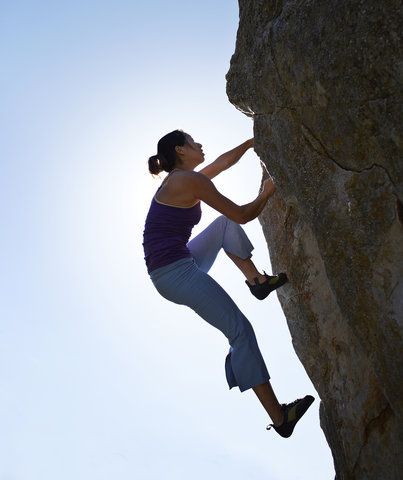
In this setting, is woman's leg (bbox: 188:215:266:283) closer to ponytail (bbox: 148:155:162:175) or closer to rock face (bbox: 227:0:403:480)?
rock face (bbox: 227:0:403:480)

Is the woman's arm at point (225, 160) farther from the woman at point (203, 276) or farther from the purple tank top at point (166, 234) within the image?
the purple tank top at point (166, 234)

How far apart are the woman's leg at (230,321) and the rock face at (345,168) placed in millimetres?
1215

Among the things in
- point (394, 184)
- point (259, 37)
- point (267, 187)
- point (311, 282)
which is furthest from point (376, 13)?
point (311, 282)

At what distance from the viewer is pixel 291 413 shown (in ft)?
25.3

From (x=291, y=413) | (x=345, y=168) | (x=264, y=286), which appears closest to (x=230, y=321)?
(x=264, y=286)

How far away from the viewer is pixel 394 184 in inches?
234

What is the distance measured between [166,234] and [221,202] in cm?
90

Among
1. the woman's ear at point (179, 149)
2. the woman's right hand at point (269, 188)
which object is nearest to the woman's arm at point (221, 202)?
the woman's right hand at point (269, 188)

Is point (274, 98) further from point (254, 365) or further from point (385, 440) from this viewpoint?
point (385, 440)

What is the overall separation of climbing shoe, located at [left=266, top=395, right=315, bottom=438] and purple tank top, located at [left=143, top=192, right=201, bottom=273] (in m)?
2.39

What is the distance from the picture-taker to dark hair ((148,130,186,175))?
882 cm

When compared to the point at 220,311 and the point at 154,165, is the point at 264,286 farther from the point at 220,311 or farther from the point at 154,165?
the point at 154,165

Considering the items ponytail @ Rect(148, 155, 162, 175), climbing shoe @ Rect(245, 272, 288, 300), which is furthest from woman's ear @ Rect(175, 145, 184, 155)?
climbing shoe @ Rect(245, 272, 288, 300)

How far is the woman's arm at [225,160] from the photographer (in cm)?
961
